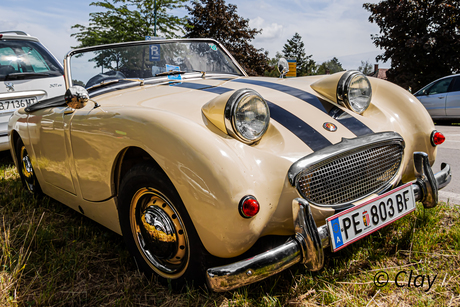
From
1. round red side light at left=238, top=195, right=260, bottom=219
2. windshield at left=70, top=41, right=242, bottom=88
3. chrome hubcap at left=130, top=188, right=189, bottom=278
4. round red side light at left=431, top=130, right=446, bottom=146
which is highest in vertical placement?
windshield at left=70, top=41, right=242, bottom=88

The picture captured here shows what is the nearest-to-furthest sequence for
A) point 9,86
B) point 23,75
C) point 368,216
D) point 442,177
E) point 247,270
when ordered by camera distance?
point 247,270 → point 368,216 → point 442,177 → point 9,86 → point 23,75

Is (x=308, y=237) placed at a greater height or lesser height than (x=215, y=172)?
lesser

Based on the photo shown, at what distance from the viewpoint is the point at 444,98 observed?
871 cm

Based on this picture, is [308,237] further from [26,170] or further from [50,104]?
[26,170]

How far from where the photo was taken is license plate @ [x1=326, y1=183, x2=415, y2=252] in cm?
157

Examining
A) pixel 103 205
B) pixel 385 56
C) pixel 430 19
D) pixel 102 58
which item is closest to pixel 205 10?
pixel 385 56

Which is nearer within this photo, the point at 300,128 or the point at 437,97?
the point at 300,128

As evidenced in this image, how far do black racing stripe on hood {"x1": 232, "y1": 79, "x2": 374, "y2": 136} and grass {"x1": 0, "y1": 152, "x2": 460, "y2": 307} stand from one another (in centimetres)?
73

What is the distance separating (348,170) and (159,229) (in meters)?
1.03

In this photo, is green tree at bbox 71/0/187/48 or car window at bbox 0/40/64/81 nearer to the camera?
car window at bbox 0/40/64/81

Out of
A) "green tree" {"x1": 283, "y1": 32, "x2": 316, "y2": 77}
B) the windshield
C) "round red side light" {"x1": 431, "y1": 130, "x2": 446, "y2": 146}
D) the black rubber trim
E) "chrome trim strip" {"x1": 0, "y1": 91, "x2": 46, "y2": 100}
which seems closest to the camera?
"round red side light" {"x1": 431, "y1": 130, "x2": 446, "y2": 146}

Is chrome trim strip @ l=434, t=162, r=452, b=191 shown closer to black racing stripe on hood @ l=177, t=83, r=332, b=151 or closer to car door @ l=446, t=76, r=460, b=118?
black racing stripe on hood @ l=177, t=83, r=332, b=151

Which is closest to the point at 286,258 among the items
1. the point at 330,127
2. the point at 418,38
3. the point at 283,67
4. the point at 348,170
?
the point at 348,170

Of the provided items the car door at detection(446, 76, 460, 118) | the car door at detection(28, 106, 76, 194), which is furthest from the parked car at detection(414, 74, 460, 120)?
the car door at detection(28, 106, 76, 194)
